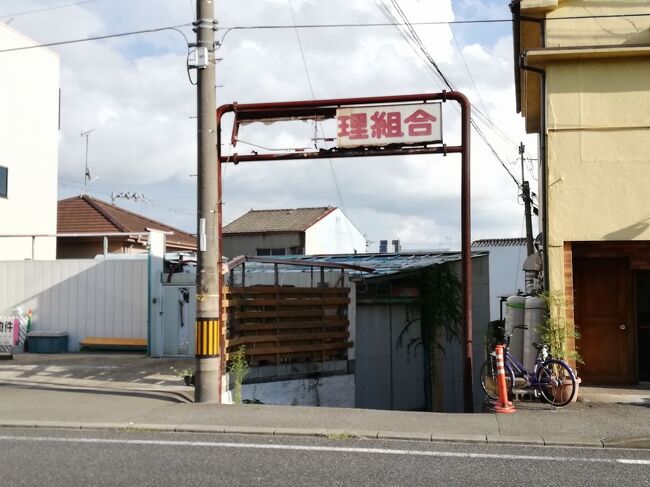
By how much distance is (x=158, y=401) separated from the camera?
10.9 meters

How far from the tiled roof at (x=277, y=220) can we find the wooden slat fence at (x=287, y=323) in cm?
2331

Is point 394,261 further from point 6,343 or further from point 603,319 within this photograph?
point 6,343

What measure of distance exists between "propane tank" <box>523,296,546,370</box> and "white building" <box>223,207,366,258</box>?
87.3ft

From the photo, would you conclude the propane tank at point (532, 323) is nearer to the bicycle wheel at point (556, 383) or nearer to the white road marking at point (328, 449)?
the bicycle wheel at point (556, 383)

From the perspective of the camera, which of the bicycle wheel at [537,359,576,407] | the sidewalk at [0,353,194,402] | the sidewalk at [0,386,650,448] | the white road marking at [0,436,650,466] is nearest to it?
the white road marking at [0,436,650,466]

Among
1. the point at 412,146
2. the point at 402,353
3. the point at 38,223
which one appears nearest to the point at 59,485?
the point at 412,146

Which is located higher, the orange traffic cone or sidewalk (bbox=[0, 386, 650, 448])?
the orange traffic cone

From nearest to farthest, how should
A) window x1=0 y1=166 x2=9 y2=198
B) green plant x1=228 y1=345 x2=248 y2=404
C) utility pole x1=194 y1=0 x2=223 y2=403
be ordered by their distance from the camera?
utility pole x1=194 y1=0 x2=223 y2=403 < green plant x1=228 y1=345 x2=248 y2=404 < window x1=0 y1=166 x2=9 y2=198

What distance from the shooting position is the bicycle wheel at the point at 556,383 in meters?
10.2

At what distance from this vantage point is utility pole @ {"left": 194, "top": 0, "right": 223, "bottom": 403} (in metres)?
10.9

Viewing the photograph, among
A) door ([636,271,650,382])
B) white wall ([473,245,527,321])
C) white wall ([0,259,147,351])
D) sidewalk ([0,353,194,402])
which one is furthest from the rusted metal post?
white wall ([473,245,527,321])

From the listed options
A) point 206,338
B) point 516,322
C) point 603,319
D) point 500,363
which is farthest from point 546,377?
point 206,338

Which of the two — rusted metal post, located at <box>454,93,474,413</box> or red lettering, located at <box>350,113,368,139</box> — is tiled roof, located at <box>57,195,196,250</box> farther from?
rusted metal post, located at <box>454,93,474,413</box>

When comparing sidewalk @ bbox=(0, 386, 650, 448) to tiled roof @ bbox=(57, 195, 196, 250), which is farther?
tiled roof @ bbox=(57, 195, 196, 250)
